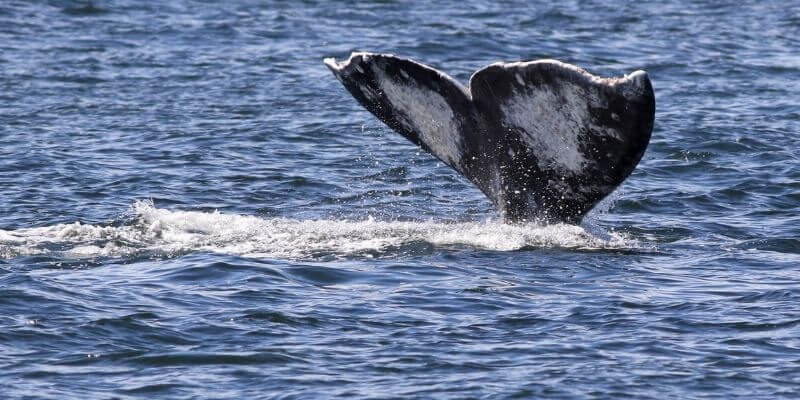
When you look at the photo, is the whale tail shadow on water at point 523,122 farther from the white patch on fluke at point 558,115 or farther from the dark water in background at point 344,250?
the dark water in background at point 344,250

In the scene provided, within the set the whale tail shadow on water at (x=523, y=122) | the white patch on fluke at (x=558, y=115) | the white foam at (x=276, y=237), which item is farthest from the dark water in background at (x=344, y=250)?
the white patch on fluke at (x=558, y=115)

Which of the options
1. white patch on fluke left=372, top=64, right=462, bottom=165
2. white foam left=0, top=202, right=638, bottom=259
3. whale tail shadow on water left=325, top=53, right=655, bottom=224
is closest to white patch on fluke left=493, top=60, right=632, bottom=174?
whale tail shadow on water left=325, top=53, right=655, bottom=224

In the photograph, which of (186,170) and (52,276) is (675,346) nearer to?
(52,276)

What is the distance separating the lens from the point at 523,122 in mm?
10773

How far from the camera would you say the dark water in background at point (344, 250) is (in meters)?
9.18

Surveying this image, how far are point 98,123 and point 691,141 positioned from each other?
759cm

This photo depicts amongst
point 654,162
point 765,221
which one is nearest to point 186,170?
point 654,162

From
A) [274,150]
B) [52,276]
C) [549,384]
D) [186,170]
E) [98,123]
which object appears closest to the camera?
[549,384]

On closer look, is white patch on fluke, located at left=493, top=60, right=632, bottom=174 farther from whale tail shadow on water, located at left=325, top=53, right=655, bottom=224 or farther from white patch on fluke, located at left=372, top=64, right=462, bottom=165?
white patch on fluke, located at left=372, top=64, right=462, bottom=165

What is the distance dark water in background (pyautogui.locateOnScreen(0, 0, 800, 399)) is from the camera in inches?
361

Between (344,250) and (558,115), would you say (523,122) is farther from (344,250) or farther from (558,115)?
(344,250)

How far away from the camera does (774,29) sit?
28.1 m

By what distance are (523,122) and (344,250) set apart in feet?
7.31

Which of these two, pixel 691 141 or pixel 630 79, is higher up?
pixel 630 79
